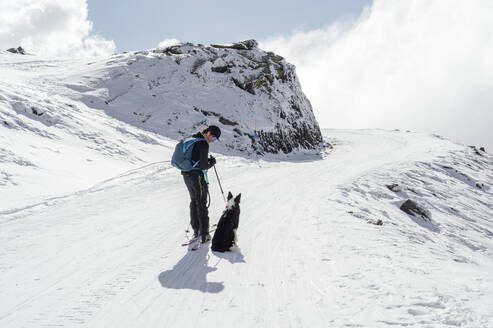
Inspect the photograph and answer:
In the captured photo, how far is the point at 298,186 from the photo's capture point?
12.4m

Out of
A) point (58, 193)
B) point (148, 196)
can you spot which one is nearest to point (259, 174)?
point (148, 196)

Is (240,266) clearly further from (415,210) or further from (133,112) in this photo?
(133,112)

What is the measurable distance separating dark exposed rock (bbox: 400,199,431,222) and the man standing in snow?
8329 mm

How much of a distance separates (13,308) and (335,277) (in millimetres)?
4192

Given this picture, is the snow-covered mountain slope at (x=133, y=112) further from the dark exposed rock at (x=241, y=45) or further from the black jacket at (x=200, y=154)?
the black jacket at (x=200, y=154)

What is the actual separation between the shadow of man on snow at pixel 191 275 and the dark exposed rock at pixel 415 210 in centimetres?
865

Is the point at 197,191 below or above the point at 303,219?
above

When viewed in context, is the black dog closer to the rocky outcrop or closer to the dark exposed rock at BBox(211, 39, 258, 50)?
the rocky outcrop

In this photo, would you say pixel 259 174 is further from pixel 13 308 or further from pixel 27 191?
pixel 13 308

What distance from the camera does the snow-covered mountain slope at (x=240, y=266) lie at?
346 cm

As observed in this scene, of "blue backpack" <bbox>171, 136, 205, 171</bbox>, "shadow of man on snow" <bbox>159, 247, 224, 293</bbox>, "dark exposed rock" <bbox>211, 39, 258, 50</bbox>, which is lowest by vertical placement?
"shadow of man on snow" <bbox>159, 247, 224, 293</bbox>

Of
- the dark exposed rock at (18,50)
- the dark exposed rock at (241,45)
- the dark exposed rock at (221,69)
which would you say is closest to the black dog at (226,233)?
the dark exposed rock at (221,69)

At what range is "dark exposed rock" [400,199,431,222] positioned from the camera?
10.9 m

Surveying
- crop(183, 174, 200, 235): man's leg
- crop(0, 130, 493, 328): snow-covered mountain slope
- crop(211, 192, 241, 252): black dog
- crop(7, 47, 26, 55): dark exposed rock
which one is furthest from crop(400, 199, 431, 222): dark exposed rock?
crop(7, 47, 26, 55): dark exposed rock
